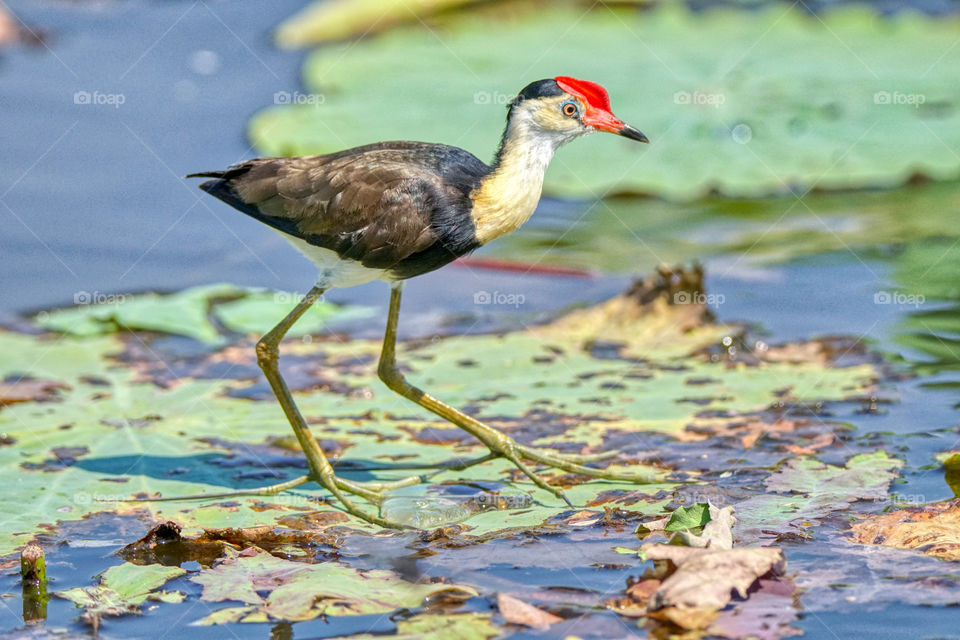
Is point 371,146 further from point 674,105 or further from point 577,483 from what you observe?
point 674,105

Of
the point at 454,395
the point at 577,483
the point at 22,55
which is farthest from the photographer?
the point at 22,55

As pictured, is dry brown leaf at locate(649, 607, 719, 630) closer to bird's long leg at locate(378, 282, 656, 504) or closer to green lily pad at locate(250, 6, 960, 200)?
bird's long leg at locate(378, 282, 656, 504)

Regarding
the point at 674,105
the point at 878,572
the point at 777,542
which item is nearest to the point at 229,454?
the point at 777,542

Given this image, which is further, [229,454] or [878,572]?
[229,454]

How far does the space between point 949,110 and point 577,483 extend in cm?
536

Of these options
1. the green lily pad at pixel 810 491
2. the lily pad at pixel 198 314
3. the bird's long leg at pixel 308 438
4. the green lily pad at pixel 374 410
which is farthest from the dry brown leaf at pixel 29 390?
the green lily pad at pixel 810 491

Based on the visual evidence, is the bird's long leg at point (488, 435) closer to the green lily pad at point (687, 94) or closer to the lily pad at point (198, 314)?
the lily pad at point (198, 314)

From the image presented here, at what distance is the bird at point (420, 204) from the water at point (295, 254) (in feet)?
2.99

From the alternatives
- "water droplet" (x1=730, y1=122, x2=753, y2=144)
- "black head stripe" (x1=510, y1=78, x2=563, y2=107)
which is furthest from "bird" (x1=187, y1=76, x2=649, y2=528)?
"water droplet" (x1=730, y1=122, x2=753, y2=144)

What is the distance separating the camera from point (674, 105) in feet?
31.0

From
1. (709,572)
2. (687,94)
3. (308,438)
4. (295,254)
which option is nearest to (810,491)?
(709,572)

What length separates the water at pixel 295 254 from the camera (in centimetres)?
667

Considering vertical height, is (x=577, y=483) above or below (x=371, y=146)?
below

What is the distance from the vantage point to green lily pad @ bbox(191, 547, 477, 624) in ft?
13.7
